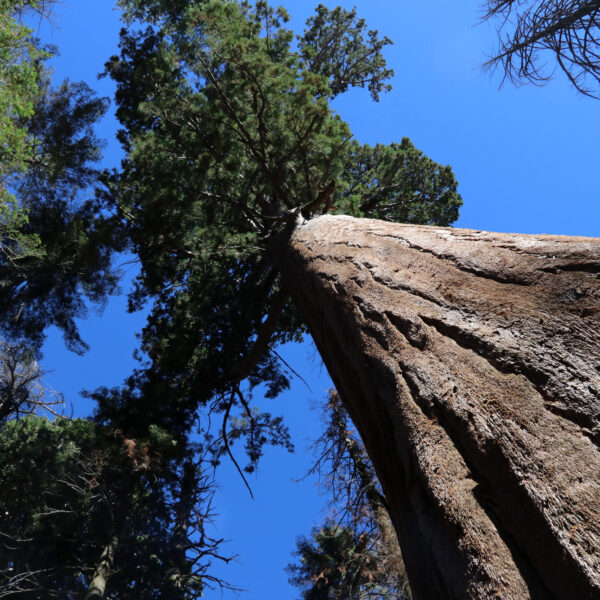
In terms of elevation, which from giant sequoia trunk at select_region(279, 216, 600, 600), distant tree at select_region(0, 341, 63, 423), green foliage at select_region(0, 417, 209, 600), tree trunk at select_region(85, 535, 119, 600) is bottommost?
giant sequoia trunk at select_region(279, 216, 600, 600)

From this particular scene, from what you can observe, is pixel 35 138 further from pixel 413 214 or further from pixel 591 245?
pixel 591 245

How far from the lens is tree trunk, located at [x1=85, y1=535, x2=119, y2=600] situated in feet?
17.4

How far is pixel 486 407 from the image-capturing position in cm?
136

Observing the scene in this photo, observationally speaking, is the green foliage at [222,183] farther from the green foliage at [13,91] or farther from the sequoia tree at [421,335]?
the green foliage at [13,91]

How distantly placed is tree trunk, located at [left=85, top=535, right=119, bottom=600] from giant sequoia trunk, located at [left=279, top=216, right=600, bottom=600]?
4.92m

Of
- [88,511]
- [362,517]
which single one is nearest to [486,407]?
[362,517]

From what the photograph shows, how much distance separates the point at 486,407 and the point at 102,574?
20.3ft

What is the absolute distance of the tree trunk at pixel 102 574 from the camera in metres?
5.32

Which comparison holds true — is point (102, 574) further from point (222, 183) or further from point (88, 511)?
point (222, 183)

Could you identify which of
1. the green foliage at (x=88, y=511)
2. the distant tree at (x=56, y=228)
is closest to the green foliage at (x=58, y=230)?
the distant tree at (x=56, y=228)

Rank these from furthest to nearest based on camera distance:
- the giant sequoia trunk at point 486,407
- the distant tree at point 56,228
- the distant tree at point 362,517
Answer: the distant tree at point 56,228 → the distant tree at point 362,517 → the giant sequoia trunk at point 486,407

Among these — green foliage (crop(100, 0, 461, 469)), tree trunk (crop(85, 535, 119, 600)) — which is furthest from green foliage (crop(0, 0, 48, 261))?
tree trunk (crop(85, 535, 119, 600))

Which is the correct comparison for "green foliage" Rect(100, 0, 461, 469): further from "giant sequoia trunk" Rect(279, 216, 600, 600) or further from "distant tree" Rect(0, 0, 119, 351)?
"giant sequoia trunk" Rect(279, 216, 600, 600)

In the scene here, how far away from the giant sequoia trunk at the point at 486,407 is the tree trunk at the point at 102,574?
16.2 feet
